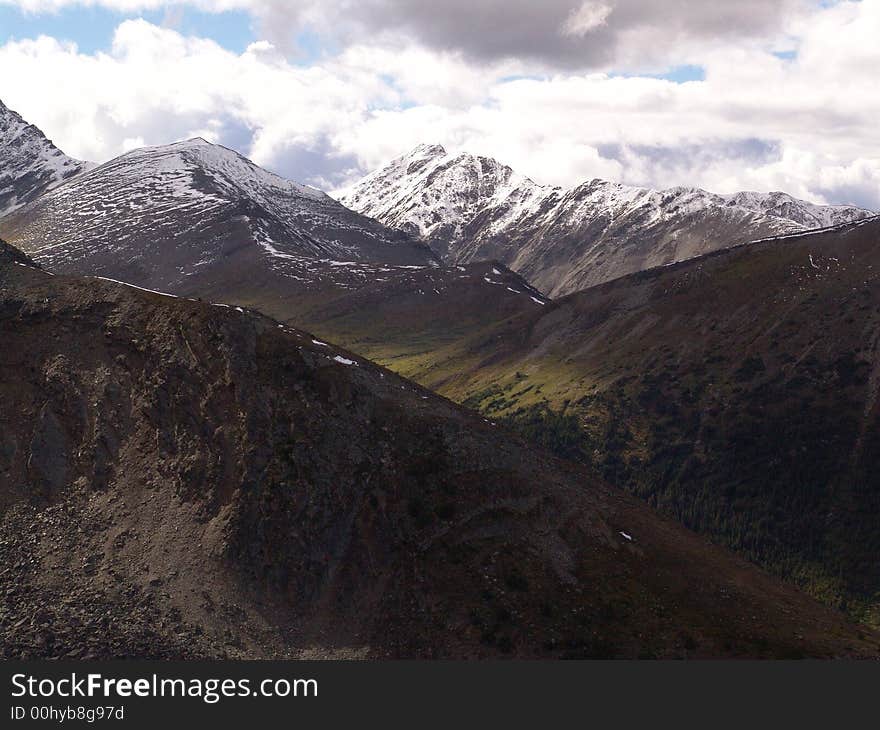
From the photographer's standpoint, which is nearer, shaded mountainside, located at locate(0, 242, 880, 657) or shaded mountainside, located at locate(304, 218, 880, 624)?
shaded mountainside, located at locate(0, 242, 880, 657)

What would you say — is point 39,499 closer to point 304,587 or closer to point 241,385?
point 241,385

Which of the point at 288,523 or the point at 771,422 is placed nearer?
the point at 288,523

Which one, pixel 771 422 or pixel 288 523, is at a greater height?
pixel 771 422

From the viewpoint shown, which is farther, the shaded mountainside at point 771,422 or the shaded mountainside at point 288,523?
the shaded mountainside at point 771,422

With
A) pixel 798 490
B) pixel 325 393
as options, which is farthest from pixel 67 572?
pixel 798 490
